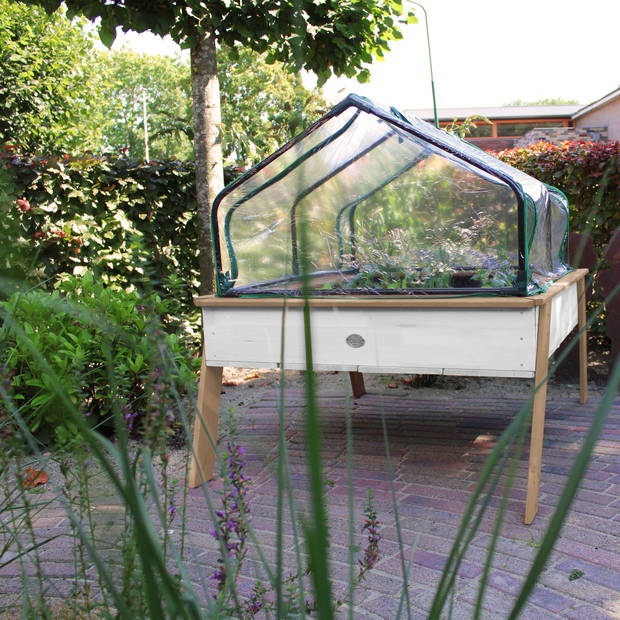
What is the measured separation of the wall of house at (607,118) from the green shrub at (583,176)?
14846mm

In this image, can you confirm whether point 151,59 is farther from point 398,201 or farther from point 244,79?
point 398,201

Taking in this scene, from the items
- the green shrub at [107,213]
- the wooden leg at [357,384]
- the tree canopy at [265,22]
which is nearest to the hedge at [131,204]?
the green shrub at [107,213]

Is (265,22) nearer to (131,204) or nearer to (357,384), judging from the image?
(131,204)

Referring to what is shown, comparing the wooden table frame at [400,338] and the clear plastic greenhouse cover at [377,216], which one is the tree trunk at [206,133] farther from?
the wooden table frame at [400,338]

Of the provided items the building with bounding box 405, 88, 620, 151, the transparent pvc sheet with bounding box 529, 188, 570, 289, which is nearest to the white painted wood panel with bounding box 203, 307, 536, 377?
the transparent pvc sheet with bounding box 529, 188, 570, 289

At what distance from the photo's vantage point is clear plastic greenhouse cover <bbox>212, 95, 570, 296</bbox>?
105 inches

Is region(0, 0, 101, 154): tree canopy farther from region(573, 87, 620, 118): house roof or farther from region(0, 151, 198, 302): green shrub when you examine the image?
region(573, 87, 620, 118): house roof

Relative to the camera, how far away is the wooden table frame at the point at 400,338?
248 centimetres

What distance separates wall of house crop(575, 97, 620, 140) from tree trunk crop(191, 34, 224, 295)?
676 inches

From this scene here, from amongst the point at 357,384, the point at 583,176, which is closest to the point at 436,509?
the point at 357,384

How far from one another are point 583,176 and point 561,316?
9.20 feet

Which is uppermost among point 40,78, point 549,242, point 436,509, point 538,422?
point 40,78

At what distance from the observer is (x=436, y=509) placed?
2.59 metres

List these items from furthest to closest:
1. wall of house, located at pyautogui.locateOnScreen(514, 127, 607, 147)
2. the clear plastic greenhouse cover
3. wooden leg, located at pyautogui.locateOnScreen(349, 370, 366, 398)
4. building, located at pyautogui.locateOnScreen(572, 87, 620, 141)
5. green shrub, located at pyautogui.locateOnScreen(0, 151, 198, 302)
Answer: wall of house, located at pyautogui.locateOnScreen(514, 127, 607, 147), building, located at pyautogui.locateOnScreen(572, 87, 620, 141), green shrub, located at pyautogui.locateOnScreen(0, 151, 198, 302), wooden leg, located at pyautogui.locateOnScreen(349, 370, 366, 398), the clear plastic greenhouse cover
